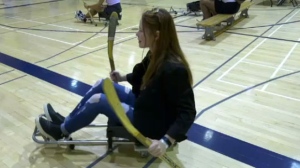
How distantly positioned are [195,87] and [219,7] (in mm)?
2663

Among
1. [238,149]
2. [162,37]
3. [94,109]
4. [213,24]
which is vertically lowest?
[238,149]

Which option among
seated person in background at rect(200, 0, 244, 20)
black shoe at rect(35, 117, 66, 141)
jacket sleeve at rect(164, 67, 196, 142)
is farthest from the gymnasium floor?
jacket sleeve at rect(164, 67, 196, 142)

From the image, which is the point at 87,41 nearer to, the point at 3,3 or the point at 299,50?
the point at 299,50

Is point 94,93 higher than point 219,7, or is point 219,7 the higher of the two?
point 219,7

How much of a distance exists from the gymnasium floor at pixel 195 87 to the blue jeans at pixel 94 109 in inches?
10.9

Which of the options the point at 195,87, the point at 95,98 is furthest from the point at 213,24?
the point at 95,98

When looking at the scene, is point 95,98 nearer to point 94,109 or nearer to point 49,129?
point 94,109

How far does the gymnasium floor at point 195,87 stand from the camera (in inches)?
81.7

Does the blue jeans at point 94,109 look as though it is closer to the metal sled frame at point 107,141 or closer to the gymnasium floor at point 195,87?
the metal sled frame at point 107,141

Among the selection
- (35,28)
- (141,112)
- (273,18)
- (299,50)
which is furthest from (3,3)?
(141,112)

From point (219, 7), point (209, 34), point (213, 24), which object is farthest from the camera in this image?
point (219, 7)

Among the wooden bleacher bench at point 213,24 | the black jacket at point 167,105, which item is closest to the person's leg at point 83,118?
the black jacket at point 167,105

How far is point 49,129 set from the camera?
2023mm

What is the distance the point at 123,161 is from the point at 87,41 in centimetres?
322
